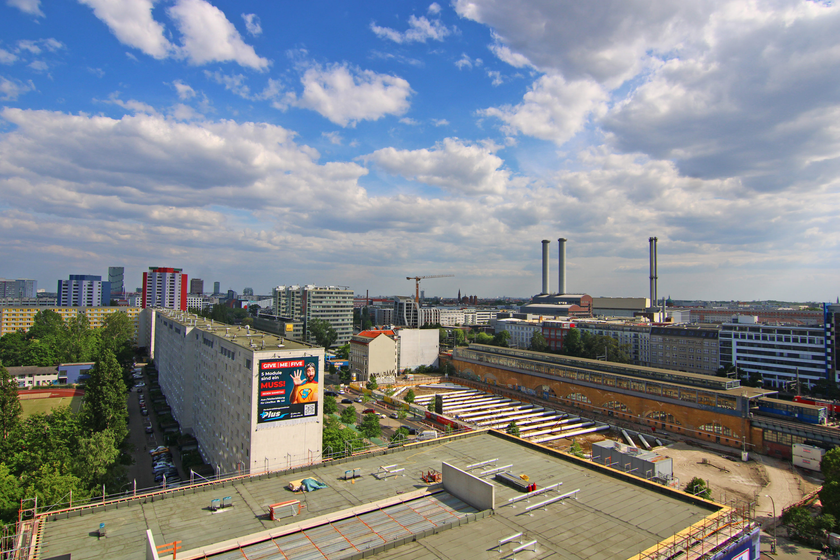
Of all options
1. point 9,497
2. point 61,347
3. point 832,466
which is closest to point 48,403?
point 61,347

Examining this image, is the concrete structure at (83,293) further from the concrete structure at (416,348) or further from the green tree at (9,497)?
the green tree at (9,497)

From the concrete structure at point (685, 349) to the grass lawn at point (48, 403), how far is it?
88352 millimetres

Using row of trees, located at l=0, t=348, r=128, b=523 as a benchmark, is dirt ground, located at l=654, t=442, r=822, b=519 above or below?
below

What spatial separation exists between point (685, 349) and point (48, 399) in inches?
3777

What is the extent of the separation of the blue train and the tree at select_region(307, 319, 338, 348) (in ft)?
254

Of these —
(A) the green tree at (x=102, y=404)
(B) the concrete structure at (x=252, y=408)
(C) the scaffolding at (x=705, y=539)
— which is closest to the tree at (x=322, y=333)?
(B) the concrete structure at (x=252, y=408)

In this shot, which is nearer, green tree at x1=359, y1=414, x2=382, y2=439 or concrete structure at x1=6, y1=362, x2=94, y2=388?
green tree at x1=359, y1=414, x2=382, y2=439

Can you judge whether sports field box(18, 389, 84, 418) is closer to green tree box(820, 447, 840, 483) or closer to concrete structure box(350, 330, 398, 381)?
concrete structure box(350, 330, 398, 381)

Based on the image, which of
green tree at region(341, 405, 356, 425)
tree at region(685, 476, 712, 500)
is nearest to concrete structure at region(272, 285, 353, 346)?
green tree at region(341, 405, 356, 425)

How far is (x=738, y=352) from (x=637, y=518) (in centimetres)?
6733

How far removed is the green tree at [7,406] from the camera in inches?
1192

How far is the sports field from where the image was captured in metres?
50.0

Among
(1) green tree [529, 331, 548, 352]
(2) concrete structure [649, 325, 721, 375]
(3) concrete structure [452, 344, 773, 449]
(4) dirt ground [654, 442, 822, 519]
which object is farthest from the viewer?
(1) green tree [529, 331, 548, 352]

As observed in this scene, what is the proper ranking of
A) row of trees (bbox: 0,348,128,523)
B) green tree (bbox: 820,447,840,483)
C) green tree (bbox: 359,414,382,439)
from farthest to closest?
green tree (bbox: 359,414,382,439) < green tree (bbox: 820,447,840,483) < row of trees (bbox: 0,348,128,523)
